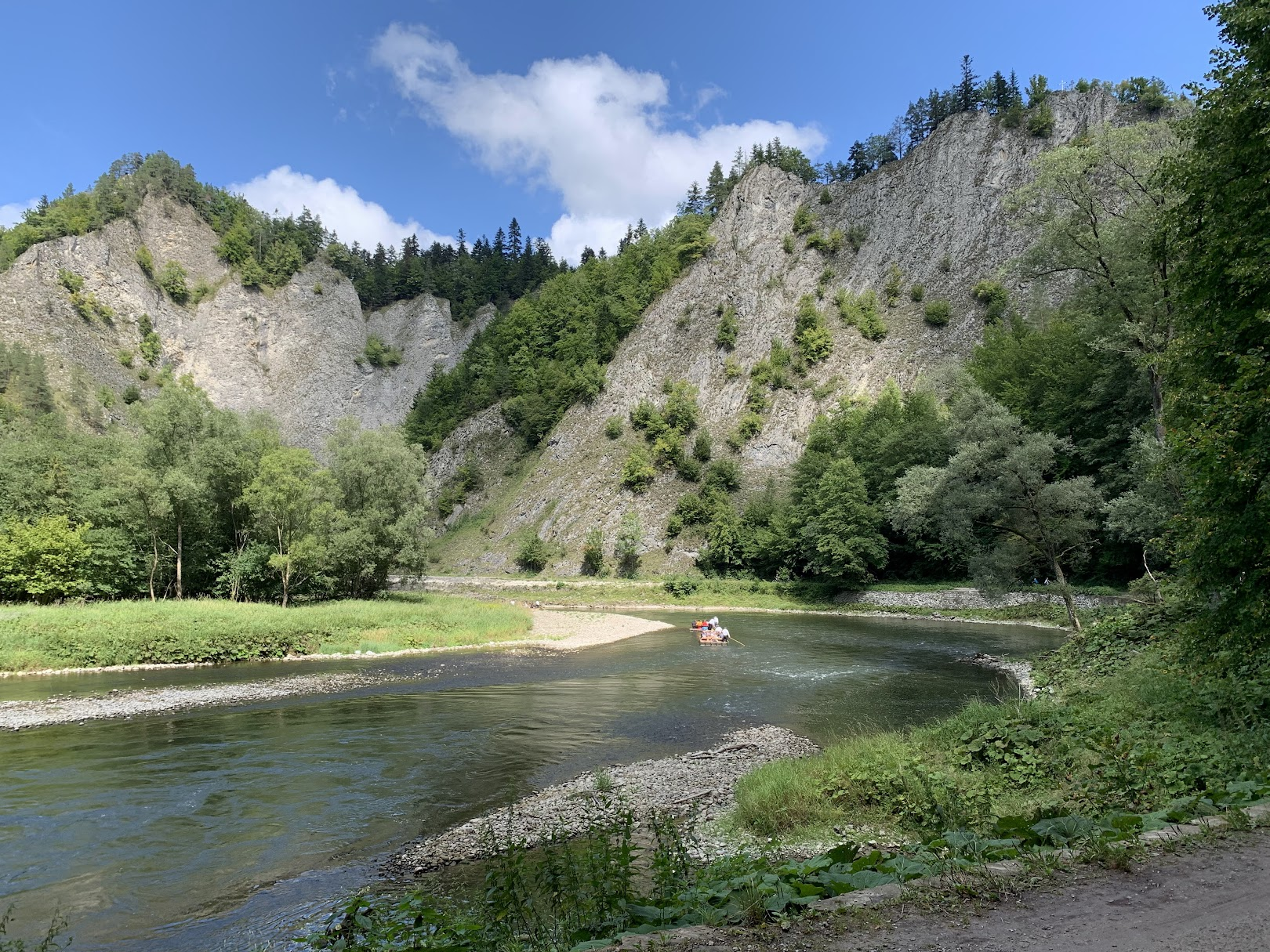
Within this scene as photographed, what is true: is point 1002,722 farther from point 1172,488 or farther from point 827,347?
point 827,347

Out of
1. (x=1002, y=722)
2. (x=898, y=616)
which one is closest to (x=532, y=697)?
(x=1002, y=722)

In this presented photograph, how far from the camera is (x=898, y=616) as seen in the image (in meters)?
46.0

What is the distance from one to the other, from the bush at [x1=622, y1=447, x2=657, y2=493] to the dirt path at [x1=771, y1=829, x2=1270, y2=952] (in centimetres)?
7551

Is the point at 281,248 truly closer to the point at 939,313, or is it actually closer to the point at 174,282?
the point at 174,282

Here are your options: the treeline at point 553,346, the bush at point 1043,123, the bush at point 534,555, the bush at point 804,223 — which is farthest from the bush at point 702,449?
the bush at point 1043,123

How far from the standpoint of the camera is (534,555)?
7488cm

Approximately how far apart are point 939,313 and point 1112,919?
8516cm

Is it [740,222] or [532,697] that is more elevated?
[740,222]

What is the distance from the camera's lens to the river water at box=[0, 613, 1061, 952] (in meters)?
9.01

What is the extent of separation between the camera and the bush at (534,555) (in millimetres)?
74875

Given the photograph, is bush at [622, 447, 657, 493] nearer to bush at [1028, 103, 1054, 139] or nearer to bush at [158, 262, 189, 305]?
bush at [1028, 103, 1054, 139]

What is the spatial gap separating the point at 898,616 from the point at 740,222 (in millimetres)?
73116

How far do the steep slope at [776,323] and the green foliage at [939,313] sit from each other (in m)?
0.84

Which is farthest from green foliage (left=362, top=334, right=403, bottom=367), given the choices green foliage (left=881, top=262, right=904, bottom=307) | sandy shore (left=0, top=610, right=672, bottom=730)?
sandy shore (left=0, top=610, right=672, bottom=730)
